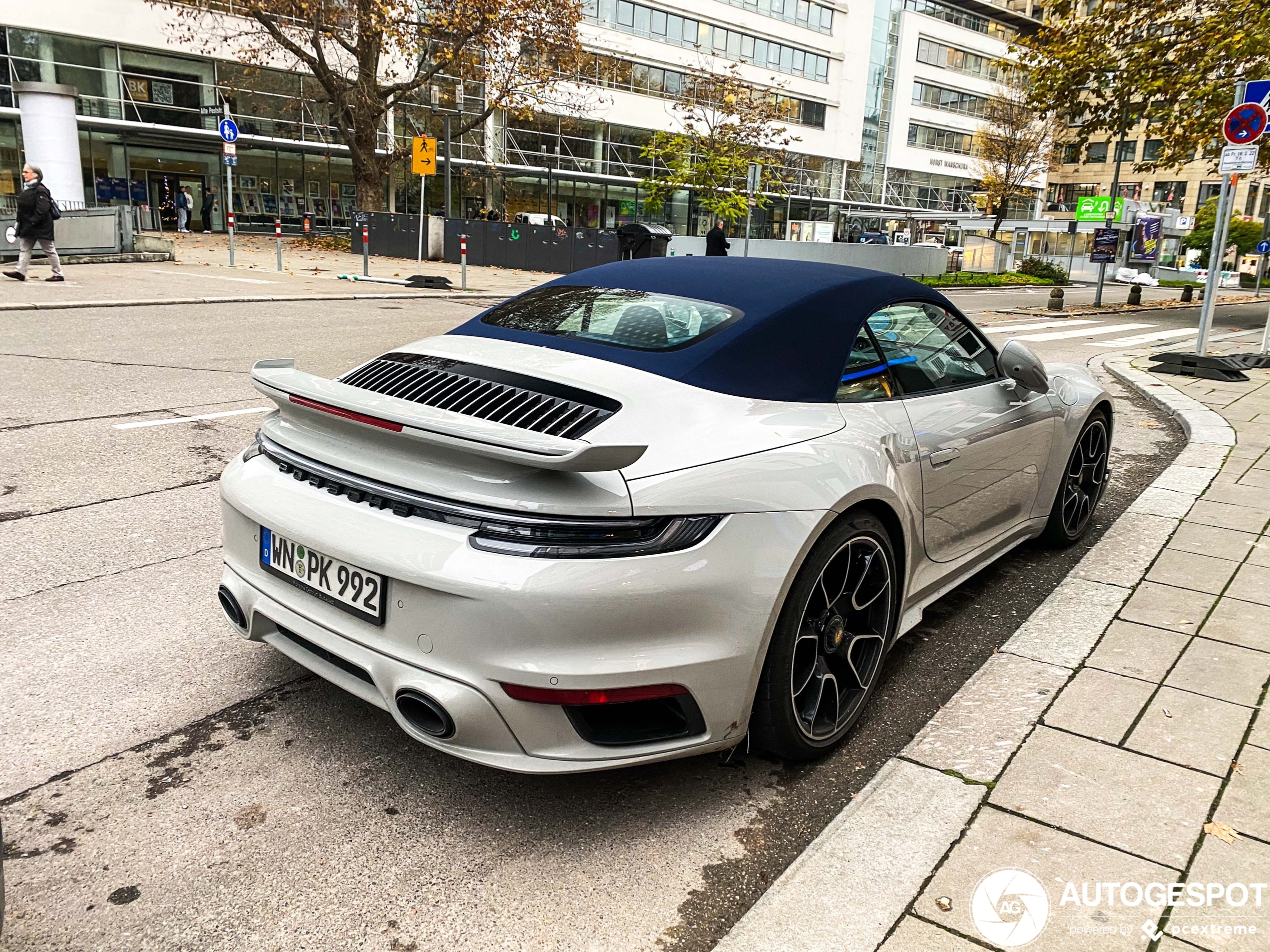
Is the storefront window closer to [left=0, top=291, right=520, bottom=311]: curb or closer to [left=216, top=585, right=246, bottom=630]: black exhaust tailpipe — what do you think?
[left=0, top=291, right=520, bottom=311]: curb

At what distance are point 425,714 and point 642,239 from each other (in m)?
21.8

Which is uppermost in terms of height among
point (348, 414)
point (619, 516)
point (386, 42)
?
point (386, 42)

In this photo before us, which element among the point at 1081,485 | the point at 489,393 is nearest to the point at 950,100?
the point at 1081,485

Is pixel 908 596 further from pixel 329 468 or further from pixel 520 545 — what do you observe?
pixel 329 468

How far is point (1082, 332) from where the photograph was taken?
18.8 m

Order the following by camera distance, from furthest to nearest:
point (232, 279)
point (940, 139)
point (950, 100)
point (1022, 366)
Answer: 1. point (950, 100)
2. point (940, 139)
3. point (232, 279)
4. point (1022, 366)

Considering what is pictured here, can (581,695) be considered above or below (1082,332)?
above

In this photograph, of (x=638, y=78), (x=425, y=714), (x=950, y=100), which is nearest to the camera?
(x=425, y=714)

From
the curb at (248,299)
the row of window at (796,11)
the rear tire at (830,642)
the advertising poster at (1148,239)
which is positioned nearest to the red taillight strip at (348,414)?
the rear tire at (830,642)

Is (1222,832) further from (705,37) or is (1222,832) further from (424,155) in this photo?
(705,37)

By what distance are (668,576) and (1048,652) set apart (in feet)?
6.51

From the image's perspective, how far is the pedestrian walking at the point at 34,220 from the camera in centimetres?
1564

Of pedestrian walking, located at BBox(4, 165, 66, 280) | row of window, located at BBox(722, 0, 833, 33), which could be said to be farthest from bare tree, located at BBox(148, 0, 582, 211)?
row of window, located at BBox(722, 0, 833, 33)

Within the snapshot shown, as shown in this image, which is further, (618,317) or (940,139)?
(940,139)
